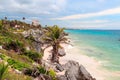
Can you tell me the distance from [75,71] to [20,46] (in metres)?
12.8

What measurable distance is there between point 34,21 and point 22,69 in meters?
134

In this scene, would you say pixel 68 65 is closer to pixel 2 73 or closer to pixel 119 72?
pixel 119 72

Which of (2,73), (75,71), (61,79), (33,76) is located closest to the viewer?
(2,73)

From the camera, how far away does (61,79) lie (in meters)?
27.0

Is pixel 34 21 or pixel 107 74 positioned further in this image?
pixel 34 21

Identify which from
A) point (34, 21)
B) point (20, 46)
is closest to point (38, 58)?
point (20, 46)

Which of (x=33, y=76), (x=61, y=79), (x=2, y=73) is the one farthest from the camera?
(x=61, y=79)

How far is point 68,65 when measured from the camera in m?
35.8

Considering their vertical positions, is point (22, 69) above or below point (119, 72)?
above

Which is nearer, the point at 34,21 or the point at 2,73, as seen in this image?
the point at 2,73

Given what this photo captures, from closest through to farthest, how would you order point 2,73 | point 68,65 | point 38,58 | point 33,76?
point 2,73 → point 33,76 → point 68,65 → point 38,58

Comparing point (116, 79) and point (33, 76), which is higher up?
point (33, 76)

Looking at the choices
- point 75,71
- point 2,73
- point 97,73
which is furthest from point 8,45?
point 2,73

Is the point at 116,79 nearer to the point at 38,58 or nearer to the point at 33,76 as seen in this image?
the point at 38,58
